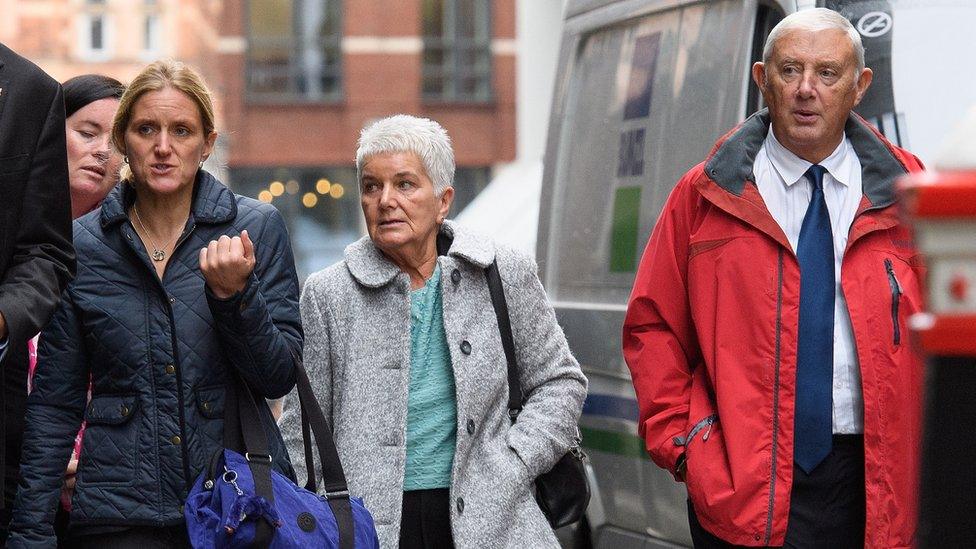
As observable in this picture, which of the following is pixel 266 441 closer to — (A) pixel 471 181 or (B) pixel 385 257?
(B) pixel 385 257

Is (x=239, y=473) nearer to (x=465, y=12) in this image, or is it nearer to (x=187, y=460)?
(x=187, y=460)

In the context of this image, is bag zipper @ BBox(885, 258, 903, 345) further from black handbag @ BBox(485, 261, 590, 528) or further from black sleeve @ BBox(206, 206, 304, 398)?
black sleeve @ BBox(206, 206, 304, 398)

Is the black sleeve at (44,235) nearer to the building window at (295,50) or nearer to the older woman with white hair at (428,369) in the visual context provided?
the older woman with white hair at (428,369)

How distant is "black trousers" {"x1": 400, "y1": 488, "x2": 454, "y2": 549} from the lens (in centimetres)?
418

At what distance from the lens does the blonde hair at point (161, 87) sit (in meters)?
3.89

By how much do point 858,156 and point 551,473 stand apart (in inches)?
45.2

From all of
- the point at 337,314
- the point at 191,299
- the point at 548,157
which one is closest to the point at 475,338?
the point at 337,314

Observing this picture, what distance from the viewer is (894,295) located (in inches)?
146

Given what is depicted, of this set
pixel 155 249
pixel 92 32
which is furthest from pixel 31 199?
pixel 92 32

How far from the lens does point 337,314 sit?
14.1 feet

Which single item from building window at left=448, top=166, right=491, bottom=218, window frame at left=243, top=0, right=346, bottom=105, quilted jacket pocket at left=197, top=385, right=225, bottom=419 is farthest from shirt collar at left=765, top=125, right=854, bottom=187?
window frame at left=243, top=0, right=346, bottom=105

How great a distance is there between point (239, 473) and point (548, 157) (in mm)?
3168

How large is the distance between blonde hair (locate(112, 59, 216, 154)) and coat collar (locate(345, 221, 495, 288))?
572mm


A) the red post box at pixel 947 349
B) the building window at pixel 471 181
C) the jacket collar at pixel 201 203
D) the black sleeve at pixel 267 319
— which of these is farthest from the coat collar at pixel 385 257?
the building window at pixel 471 181
